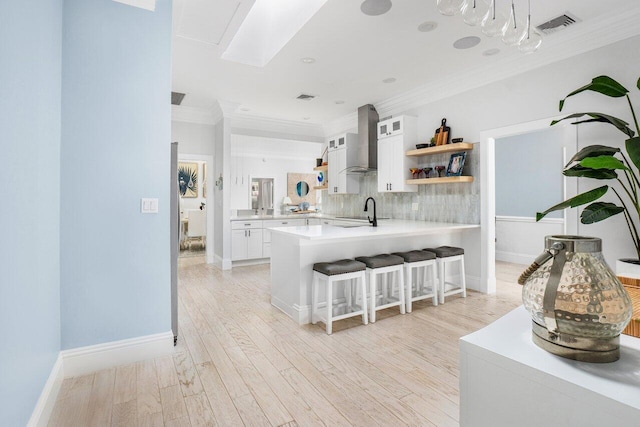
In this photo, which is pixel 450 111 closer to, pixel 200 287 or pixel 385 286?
pixel 385 286

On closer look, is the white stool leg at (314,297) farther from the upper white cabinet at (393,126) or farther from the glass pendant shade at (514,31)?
the upper white cabinet at (393,126)

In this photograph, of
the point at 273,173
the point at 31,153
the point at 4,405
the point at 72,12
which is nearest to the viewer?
the point at 4,405

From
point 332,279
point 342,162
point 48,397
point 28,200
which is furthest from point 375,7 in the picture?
point 48,397

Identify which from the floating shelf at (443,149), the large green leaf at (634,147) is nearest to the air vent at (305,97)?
the floating shelf at (443,149)

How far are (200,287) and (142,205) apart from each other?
2.46 meters

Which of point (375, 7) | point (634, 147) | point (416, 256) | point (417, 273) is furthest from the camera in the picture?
point (417, 273)

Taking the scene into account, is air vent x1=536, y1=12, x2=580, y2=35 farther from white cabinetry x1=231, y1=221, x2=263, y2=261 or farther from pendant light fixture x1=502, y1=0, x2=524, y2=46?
white cabinetry x1=231, y1=221, x2=263, y2=261

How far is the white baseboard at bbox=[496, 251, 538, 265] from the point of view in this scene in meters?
6.08

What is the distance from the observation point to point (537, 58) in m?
3.62

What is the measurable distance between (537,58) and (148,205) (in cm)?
421

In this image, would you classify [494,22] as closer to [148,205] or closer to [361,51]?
[361,51]

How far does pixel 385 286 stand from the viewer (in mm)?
3699

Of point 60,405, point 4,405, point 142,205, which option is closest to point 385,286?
point 142,205

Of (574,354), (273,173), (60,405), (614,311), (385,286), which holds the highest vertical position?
(273,173)
